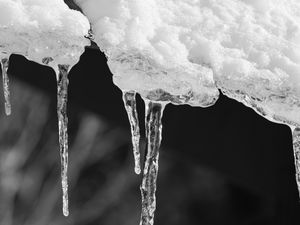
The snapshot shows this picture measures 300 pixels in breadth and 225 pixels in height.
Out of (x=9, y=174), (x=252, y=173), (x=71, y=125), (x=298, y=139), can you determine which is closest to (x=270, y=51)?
(x=298, y=139)

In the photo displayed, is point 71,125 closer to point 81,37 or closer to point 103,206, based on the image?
point 103,206

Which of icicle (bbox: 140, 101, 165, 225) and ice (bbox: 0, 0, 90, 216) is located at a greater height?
ice (bbox: 0, 0, 90, 216)

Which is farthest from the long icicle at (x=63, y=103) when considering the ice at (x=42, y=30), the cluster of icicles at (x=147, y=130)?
the ice at (x=42, y=30)

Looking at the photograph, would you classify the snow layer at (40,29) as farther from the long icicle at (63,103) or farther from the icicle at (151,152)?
the icicle at (151,152)

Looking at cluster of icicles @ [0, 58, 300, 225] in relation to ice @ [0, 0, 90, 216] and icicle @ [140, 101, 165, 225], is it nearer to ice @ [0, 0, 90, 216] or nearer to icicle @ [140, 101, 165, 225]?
icicle @ [140, 101, 165, 225]

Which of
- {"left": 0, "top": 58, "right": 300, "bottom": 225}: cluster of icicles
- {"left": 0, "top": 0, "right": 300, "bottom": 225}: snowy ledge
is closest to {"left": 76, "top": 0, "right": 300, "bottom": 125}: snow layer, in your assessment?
{"left": 0, "top": 0, "right": 300, "bottom": 225}: snowy ledge

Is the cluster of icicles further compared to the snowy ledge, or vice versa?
the cluster of icicles
